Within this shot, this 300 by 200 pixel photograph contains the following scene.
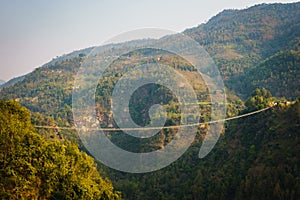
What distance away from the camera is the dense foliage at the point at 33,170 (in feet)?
41.4

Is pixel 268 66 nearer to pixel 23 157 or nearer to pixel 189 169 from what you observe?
pixel 189 169

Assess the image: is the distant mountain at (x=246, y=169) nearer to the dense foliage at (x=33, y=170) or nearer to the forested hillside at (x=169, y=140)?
the forested hillside at (x=169, y=140)

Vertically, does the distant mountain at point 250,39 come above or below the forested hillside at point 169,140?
above

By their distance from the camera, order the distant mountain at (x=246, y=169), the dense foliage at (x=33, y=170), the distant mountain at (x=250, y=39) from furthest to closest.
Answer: the distant mountain at (x=250, y=39) → the distant mountain at (x=246, y=169) → the dense foliage at (x=33, y=170)

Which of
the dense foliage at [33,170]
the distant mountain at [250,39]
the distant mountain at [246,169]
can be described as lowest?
the distant mountain at [246,169]

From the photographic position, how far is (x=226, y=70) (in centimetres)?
8762

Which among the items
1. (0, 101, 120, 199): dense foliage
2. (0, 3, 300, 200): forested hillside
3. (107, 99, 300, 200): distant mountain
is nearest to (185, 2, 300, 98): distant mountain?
(0, 3, 300, 200): forested hillside

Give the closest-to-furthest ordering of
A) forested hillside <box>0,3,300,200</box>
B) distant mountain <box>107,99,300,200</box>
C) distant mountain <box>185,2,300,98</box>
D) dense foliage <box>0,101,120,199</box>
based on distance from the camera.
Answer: dense foliage <box>0,101,120,199</box> → forested hillside <box>0,3,300,200</box> → distant mountain <box>107,99,300,200</box> → distant mountain <box>185,2,300,98</box>

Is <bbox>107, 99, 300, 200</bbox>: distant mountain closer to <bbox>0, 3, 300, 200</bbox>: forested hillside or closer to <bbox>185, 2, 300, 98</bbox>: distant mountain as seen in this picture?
<bbox>0, 3, 300, 200</bbox>: forested hillside

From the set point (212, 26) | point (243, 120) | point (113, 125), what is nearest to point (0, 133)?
point (243, 120)

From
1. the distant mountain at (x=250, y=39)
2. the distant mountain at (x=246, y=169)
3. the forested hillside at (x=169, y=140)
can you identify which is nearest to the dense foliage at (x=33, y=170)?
the forested hillside at (x=169, y=140)

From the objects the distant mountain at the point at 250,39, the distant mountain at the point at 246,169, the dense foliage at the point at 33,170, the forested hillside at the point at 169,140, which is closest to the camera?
the dense foliage at the point at 33,170

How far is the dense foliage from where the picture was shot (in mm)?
12633

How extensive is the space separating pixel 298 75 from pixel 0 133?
47.2m
